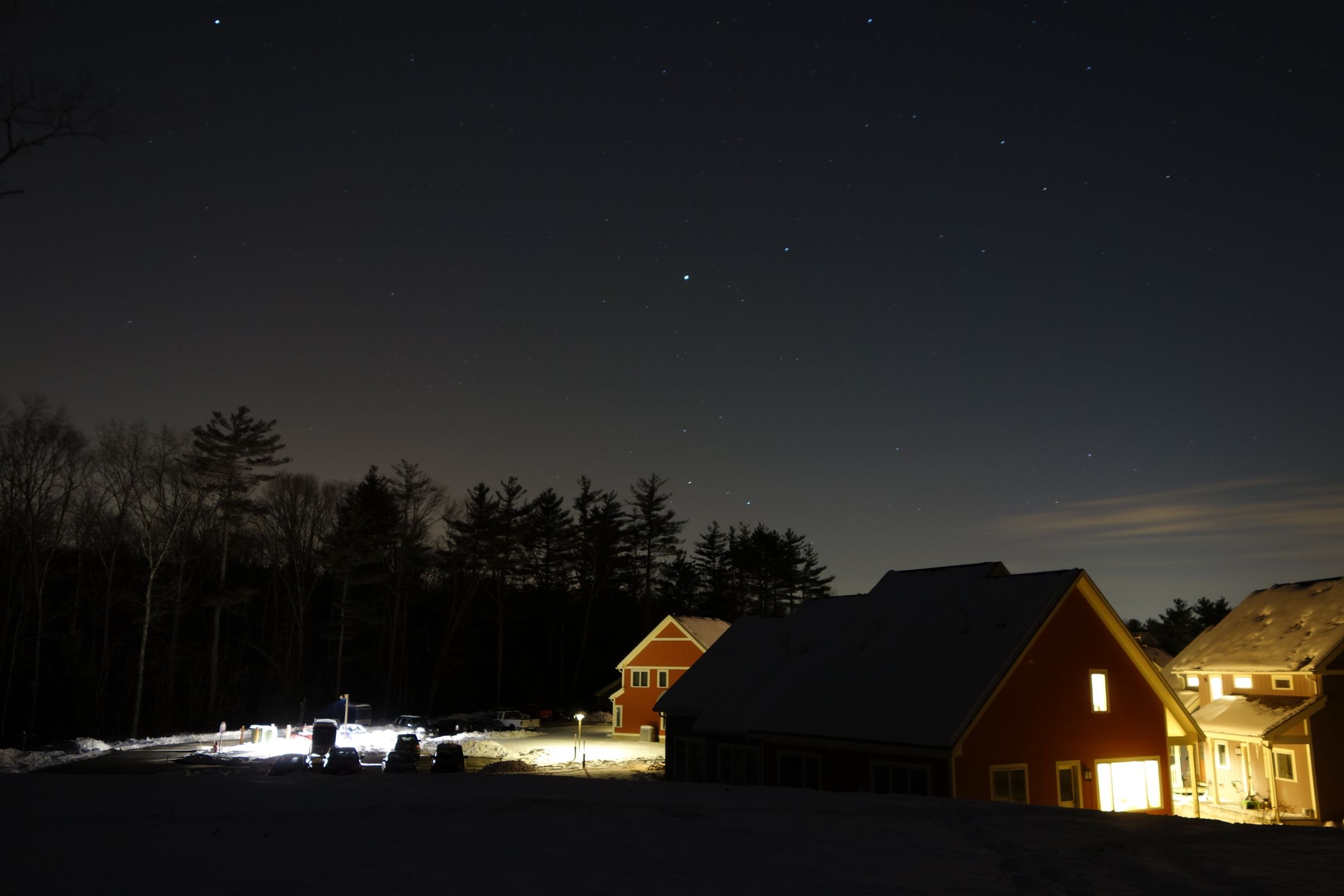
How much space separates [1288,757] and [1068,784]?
1695cm

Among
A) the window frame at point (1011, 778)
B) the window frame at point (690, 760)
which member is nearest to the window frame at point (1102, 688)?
the window frame at point (1011, 778)

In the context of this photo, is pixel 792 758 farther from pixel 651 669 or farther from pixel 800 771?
pixel 651 669

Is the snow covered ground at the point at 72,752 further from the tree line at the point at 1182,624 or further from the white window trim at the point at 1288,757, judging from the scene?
the tree line at the point at 1182,624

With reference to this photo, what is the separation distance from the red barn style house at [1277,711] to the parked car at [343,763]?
31264 millimetres

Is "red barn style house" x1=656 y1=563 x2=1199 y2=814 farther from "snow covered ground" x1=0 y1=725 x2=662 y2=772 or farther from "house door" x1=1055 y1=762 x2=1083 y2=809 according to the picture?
"snow covered ground" x1=0 y1=725 x2=662 y2=772

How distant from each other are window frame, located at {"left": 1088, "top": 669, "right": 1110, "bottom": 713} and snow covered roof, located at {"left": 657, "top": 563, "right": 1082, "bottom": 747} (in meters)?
2.70

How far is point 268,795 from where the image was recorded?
12758mm

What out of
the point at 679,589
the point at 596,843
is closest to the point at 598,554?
the point at 679,589

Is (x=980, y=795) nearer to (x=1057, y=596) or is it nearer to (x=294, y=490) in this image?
(x=1057, y=596)

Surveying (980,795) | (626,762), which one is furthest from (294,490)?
(980,795)

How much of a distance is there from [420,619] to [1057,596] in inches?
2398

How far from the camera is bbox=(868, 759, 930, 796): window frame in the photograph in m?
22.5

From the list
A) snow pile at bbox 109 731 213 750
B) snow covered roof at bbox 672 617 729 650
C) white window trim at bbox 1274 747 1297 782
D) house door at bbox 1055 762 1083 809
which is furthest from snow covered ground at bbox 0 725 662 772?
white window trim at bbox 1274 747 1297 782

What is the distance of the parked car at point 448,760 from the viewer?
1308 inches
